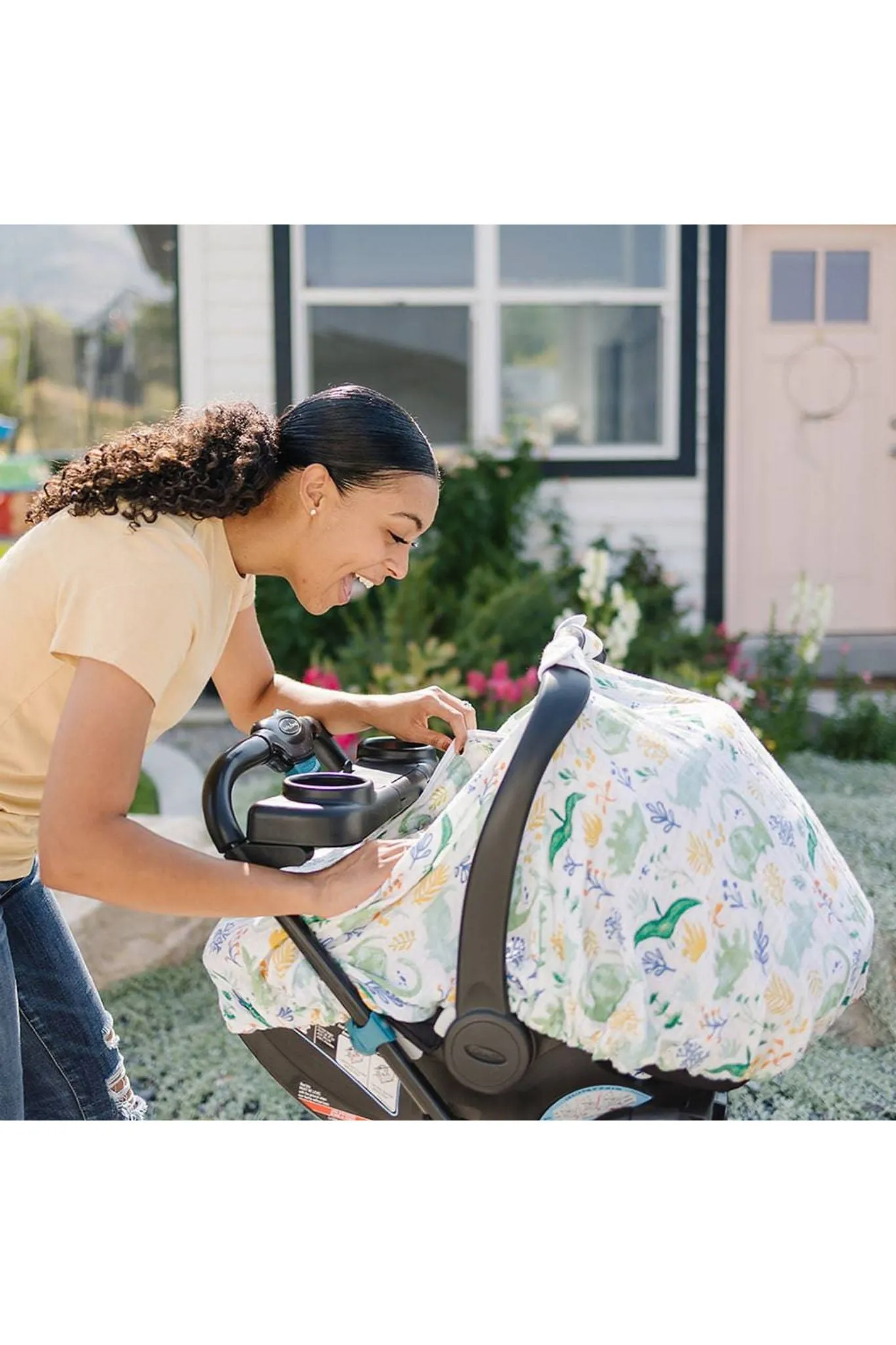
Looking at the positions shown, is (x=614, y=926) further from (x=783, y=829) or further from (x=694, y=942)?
(x=783, y=829)

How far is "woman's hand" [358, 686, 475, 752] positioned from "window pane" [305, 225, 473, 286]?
458cm

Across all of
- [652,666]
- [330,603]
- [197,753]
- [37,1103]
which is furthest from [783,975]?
[197,753]

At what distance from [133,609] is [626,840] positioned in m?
0.64

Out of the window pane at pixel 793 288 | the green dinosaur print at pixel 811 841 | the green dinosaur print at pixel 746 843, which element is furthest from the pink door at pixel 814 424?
the green dinosaur print at pixel 746 843

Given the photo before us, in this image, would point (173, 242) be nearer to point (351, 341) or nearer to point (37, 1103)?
point (351, 341)

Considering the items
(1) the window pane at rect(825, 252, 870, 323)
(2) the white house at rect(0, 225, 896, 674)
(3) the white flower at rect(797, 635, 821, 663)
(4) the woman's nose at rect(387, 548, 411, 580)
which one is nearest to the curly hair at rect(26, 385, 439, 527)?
(4) the woman's nose at rect(387, 548, 411, 580)

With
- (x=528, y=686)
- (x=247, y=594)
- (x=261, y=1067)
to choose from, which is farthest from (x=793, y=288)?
(x=247, y=594)

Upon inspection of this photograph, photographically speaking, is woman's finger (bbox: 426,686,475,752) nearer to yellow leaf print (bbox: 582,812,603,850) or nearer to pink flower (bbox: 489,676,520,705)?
yellow leaf print (bbox: 582,812,603,850)

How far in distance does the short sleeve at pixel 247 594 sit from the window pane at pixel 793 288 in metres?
4.85

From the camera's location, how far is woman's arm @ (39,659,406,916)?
143 cm

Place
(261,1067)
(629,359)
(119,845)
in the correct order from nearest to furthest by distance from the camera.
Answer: (119,845) < (261,1067) < (629,359)

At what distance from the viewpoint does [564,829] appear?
1470mm

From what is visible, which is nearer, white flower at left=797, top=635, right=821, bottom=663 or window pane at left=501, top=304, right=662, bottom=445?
white flower at left=797, top=635, right=821, bottom=663

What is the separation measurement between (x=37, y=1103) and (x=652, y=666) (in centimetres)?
338
